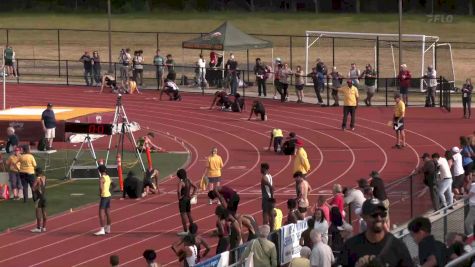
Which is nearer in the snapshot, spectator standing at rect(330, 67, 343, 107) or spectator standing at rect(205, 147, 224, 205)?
spectator standing at rect(205, 147, 224, 205)

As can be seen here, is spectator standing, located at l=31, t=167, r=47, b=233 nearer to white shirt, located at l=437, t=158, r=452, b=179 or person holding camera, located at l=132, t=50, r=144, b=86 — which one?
white shirt, located at l=437, t=158, r=452, b=179

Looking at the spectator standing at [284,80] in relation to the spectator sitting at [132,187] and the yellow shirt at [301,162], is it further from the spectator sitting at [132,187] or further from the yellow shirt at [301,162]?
the yellow shirt at [301,162]

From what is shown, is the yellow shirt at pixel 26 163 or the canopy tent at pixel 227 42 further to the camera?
the canopy tent at pixel 227 42

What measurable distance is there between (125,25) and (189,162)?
149 ft

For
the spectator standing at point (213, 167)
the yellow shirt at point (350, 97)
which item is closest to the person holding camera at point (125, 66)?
the yellow shirt at point (350, 97)

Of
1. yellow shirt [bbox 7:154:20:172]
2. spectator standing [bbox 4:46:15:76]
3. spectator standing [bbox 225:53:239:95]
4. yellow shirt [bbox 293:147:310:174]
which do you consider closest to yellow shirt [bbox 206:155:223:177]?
yellow shirt [bbox 293:147:310:174]

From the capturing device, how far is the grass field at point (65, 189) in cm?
3170

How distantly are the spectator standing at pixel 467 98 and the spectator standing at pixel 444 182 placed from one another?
16595 millimetres

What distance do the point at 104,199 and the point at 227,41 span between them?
80.6ft

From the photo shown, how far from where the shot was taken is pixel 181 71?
6294 centimetres

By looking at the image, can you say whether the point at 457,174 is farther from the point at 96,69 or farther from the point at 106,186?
the point at 96,69

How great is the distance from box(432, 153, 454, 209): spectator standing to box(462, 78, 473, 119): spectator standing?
16.6 meters

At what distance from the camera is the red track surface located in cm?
2830

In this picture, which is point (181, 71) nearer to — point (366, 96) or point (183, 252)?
A: point (366, 96)
